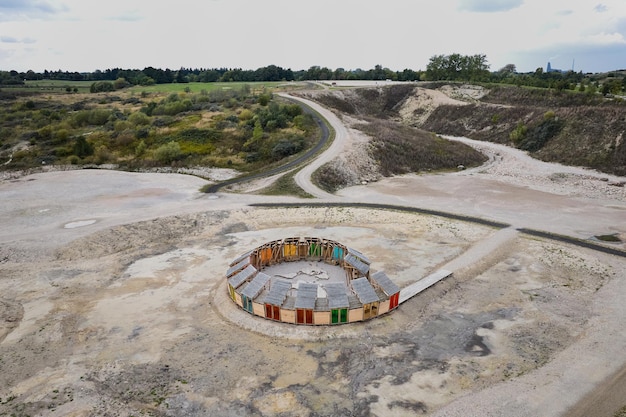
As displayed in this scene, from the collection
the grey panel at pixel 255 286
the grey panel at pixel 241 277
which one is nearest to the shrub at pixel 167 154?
the grey panel at pixel 241 277

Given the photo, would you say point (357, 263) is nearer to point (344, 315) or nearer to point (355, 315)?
point (355, 315)

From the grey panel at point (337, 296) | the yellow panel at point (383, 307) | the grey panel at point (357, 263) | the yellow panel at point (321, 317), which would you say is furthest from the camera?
the grey panel at point (357, 263)

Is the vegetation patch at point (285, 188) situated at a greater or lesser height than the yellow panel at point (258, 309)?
greater

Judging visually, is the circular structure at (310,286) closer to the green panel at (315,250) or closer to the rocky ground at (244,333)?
the green panel at (315,250)

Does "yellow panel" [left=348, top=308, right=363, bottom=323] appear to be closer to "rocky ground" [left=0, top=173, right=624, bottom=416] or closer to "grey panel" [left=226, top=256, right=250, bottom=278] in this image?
"rocky ground" [left=0, top=173, right=624, bottom=416]

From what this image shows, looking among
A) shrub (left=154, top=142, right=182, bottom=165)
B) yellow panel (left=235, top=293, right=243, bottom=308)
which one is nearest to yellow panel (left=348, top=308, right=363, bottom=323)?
yellow panel (left=235, top=293, right=243, bottom=308)

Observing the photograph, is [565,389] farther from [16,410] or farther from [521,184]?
[521,184]

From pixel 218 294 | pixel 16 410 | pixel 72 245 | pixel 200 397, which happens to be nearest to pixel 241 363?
pixel 200 397
